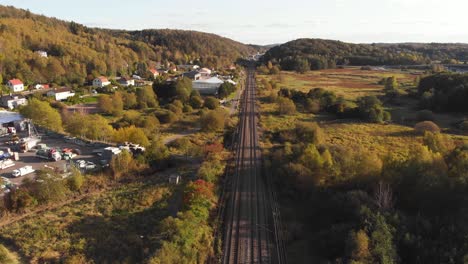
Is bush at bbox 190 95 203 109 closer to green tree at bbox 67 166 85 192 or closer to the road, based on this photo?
the road

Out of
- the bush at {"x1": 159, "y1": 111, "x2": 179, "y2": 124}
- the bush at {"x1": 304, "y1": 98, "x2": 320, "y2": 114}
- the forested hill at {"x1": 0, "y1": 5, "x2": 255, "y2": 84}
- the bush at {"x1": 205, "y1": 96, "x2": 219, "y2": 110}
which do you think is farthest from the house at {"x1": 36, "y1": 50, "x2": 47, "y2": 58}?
the bush at {"x1": 304, "y1": 98, "x2": 320, "y2": 114}

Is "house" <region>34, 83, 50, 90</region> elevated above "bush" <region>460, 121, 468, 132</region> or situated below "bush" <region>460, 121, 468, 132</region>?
above

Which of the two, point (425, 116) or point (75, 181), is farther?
point (425, 116)

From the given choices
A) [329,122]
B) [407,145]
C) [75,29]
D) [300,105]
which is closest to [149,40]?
[75,29]

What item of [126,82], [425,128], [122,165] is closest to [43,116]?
[122,165]

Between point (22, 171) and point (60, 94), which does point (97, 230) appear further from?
point (60, 94)

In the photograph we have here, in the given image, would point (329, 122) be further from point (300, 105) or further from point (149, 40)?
point (149, 40)

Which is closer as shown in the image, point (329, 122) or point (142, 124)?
point (142, 124)
